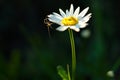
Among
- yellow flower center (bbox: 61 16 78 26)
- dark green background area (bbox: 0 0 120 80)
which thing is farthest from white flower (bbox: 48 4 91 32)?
dark green background area (bbox: 0 0 120 80)

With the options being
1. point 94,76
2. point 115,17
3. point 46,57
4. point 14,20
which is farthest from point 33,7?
point 94,76

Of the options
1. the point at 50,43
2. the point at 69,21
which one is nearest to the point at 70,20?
the point at 69,21

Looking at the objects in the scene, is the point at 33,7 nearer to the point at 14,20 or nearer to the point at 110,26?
the point at 14,20

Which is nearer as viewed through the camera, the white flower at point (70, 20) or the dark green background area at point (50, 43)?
the white flower at point (70, 20)

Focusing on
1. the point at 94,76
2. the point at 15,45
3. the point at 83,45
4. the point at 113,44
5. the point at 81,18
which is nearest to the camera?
the point at 81,18

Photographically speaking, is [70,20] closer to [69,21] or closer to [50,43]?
[69,21]

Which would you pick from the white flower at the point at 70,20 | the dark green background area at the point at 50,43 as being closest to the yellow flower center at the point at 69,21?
the white flower at the point at 70,20

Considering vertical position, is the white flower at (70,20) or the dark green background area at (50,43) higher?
the white flower at (70,20)

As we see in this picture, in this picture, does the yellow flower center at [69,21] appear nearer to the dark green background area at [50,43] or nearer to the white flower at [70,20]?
the white flower at [70,20]
